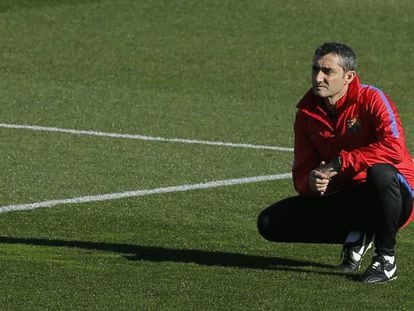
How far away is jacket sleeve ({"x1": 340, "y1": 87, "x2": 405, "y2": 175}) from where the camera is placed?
28.4ft

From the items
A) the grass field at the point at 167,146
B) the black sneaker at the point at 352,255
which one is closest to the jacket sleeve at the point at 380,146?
the black sneaker at the point at 352,255

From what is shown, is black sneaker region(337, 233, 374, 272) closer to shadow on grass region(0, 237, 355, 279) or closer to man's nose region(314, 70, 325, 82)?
shadow on grass region(0, 237, 355, 279)

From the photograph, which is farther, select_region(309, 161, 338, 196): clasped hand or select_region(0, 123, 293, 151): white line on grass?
select_region(0, 123, 293, 151): white line on grass

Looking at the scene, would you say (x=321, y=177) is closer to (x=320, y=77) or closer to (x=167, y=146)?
(x=320, y=77)

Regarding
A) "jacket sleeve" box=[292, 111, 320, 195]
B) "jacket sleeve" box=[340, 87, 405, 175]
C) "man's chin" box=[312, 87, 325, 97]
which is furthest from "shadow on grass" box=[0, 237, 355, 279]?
"man's chin" box=[312, 87, 325, 97]

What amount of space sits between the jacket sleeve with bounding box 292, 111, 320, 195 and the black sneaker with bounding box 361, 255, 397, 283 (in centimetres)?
57

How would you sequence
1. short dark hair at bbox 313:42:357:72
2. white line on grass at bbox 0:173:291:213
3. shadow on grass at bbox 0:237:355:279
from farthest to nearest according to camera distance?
white line on grass at bbox 0:173:291:213 < shadow on grass at bbox 0:237:355:279 < short dark hair at bbox 313:42:357:72

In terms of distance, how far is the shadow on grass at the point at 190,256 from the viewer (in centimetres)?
915

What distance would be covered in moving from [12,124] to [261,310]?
26.4 feet

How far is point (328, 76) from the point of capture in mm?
8727

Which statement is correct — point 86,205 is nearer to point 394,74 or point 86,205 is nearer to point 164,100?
point 164,100

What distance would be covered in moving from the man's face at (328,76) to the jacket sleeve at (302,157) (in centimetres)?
31

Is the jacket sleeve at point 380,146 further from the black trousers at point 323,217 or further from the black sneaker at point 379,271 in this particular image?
the black sneaker at point 379,271

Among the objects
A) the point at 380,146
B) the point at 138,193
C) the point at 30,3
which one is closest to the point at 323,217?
the point at 380,146
